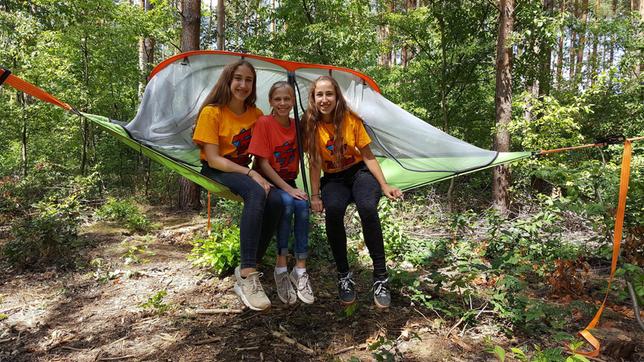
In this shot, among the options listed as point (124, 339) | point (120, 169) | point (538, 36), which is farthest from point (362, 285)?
point (120, 169)

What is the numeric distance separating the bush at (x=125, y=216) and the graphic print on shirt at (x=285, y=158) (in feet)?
9.17

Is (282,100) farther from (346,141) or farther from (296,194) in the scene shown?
(296,194)

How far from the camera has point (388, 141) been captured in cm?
252

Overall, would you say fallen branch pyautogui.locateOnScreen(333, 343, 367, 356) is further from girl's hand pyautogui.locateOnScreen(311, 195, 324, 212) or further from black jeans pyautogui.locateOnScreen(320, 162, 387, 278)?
girl's hand pyautogui.locateOnScreen(311, 195, 324, 212)

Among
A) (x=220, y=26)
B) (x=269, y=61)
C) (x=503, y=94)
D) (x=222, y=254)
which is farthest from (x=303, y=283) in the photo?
(x=220, y=26)

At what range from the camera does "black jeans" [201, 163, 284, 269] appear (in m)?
1.82

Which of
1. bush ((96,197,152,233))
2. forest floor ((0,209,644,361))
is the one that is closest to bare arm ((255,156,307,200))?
forest floor ((0,209,644,361))

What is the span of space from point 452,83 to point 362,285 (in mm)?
4927

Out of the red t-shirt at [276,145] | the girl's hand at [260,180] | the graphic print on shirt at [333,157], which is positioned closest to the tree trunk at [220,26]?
the red t-shirt at [276,145]

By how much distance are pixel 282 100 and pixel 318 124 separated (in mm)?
222

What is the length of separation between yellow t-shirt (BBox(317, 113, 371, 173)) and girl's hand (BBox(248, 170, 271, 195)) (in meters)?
0.37

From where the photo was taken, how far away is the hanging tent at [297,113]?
7.56ft

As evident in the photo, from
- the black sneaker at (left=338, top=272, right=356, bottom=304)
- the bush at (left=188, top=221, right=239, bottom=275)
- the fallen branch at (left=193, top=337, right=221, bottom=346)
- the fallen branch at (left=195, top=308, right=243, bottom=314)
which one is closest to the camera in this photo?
the fallen branch at (left=193, top=337, right=221, bottom=346)

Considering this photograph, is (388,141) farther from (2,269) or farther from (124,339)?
(2,269)
